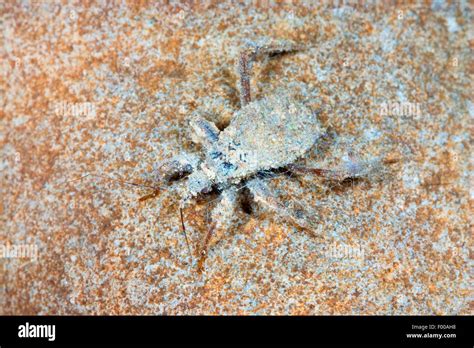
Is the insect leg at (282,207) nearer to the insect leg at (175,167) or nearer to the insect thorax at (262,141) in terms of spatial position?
the insect thorax at (262,141)

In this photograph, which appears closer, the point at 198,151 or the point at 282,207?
the point at 282,207

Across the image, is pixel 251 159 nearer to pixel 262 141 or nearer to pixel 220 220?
pixel 262 141

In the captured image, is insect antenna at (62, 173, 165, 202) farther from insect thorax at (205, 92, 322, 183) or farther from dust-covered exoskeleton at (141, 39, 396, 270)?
insect thorax at (205, 92, 322, 183)

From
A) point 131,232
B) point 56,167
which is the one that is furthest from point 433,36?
point 56,167

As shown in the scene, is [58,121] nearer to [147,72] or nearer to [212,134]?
[147,72]

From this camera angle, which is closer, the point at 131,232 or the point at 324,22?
the point at 131,232

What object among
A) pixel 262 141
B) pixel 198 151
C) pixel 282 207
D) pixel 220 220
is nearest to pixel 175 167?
pixel 198 151
